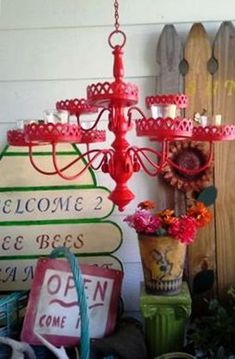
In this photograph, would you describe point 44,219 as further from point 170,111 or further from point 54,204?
point 170,111

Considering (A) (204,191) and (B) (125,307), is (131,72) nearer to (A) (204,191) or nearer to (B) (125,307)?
(A) (204,191)

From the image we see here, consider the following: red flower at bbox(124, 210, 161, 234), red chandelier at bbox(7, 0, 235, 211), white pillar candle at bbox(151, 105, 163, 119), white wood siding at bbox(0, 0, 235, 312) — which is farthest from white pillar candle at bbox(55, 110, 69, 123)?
white wood siding at bbox(0, 0, 235, 312)

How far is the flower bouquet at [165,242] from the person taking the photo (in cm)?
114

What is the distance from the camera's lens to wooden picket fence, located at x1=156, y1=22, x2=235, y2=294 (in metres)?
1.29

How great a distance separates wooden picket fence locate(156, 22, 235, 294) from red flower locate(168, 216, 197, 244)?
0.57 feet

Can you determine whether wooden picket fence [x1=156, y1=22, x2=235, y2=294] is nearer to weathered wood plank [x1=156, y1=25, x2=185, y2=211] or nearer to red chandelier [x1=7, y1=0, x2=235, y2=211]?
weathered wood plank [x1=156, y1=25, x2=185, y2=211]

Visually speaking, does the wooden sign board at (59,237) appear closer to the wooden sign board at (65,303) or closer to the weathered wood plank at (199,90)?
the wooden sign board at (65,303)

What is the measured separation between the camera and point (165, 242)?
1.14m

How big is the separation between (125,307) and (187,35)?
86cm

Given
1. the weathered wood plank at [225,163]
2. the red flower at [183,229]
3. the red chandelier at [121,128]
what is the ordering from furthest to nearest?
the weathered wood plank at [225,163] < the red flower at [183,229] < the red chandelier at [121,128]

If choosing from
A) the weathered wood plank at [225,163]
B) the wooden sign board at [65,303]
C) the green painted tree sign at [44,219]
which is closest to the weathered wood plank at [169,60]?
the weathered wood plank at [225,163]

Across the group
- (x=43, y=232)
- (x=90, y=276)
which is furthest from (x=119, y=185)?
(x=43, y=232)

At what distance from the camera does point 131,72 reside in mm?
1330

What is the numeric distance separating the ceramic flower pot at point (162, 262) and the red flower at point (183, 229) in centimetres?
2
